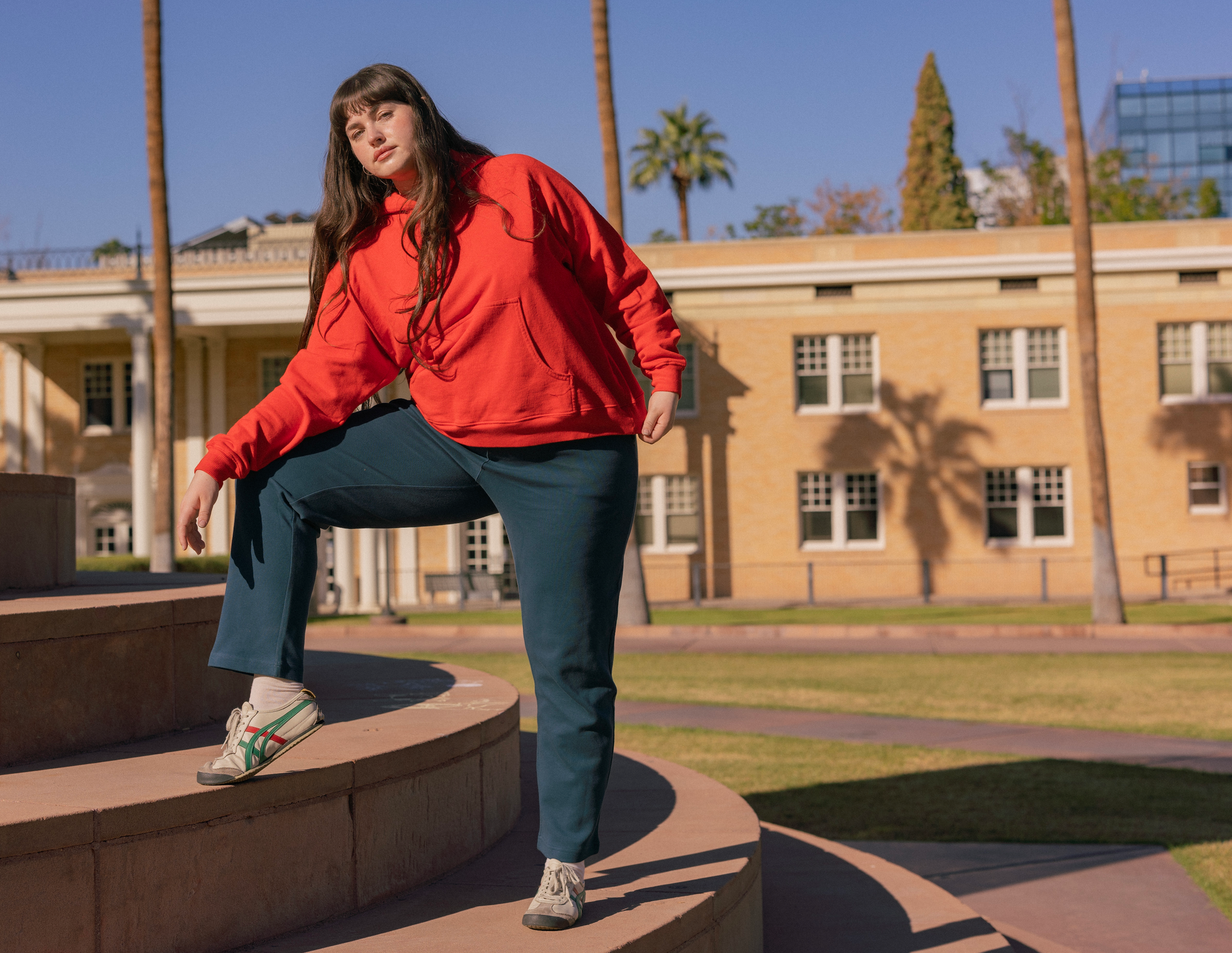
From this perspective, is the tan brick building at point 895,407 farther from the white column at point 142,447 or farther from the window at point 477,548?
the window at point 477,548

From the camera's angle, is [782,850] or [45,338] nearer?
[782,850]

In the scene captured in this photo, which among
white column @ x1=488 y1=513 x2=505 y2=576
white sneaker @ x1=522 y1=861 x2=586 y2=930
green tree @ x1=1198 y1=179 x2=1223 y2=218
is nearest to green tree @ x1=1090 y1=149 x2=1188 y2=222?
green tree @ x1=1198 y1=179 x2=1223 y2=218

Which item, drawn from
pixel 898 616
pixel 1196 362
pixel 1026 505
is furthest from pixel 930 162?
pixel 898 616

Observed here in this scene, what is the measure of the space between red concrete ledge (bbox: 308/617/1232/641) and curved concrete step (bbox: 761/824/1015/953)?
13661mm

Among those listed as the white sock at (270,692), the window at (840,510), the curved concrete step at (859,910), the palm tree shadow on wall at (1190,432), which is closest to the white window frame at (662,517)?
the window at (840,510)

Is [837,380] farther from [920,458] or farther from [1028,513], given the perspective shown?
[1028,513]

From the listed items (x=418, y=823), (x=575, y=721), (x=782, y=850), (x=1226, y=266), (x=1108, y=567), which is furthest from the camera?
(x=1226, y=266)

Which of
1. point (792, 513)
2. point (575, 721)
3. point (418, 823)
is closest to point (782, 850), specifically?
point (418, 823)

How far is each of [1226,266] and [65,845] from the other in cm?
3144

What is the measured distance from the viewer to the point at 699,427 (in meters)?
29.5

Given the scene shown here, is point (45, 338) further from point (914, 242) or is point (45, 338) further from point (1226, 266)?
point (1226, 266)

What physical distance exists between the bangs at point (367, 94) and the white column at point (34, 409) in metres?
31.8

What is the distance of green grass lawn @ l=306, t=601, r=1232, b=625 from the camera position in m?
20.0

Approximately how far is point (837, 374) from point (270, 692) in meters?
27.8
